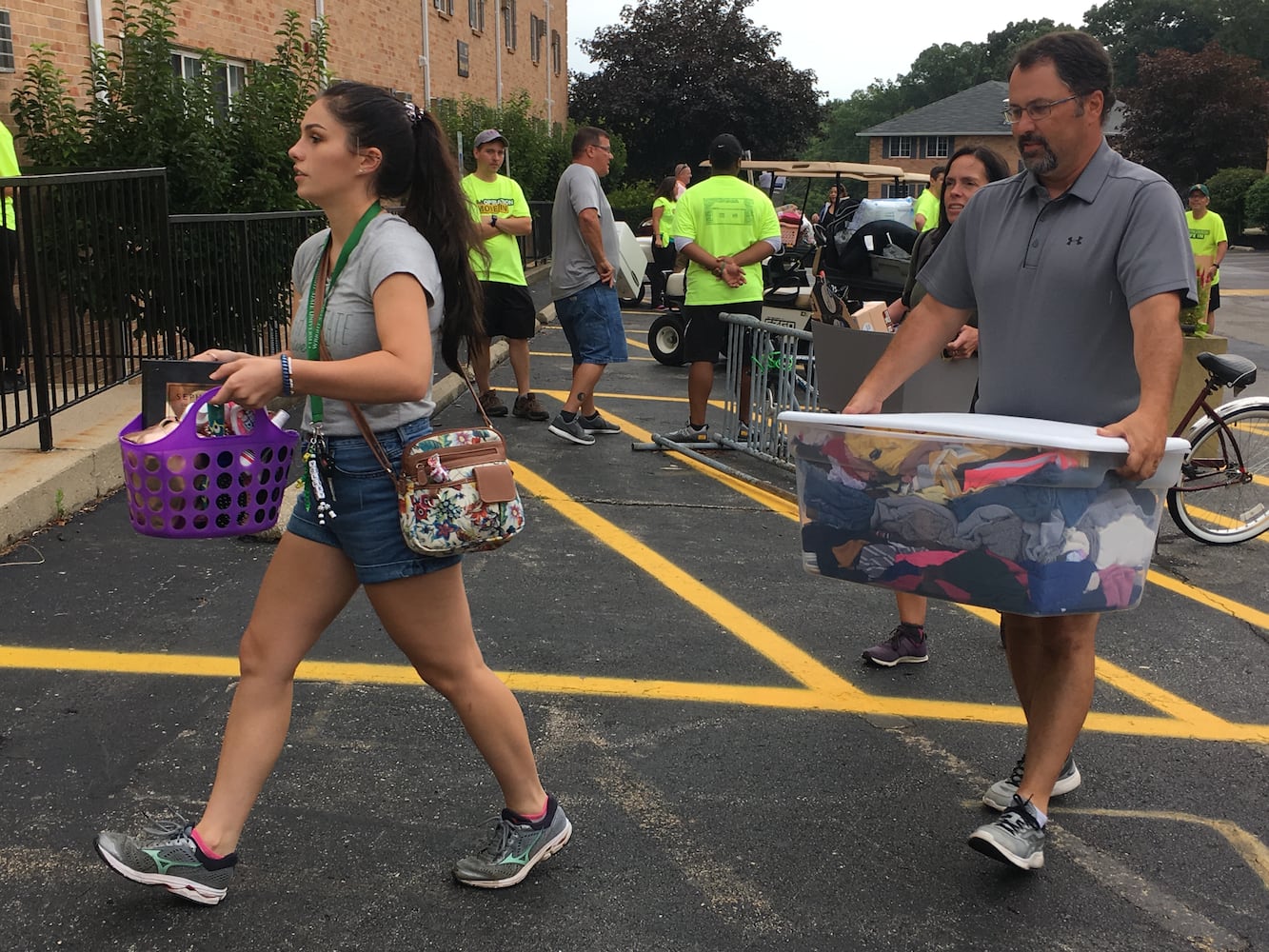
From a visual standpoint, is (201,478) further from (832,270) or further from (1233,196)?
(1233,196)

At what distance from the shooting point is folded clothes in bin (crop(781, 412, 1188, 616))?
8.68 ft

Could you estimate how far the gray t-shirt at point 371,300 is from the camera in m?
2.60

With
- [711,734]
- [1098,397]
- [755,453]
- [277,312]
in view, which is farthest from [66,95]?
[1098,397]

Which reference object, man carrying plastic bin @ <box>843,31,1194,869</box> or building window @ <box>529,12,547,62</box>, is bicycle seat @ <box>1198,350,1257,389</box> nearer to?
man carrying plastic bin @ <box>843,31,1194,869</box>

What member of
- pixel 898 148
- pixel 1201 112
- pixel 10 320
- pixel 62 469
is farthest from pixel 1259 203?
pixel 898 148

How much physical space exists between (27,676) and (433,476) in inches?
86.2

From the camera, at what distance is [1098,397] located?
3.02 m

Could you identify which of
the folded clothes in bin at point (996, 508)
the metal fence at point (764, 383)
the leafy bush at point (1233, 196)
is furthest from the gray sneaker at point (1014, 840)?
the leafy bush at point (1233, 196)

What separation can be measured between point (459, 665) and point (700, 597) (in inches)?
94.9

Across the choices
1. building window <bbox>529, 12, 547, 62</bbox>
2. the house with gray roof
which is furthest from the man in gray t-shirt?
the house with gray roof

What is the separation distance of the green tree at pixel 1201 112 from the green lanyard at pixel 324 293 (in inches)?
2119

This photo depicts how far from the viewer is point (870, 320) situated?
499 cm

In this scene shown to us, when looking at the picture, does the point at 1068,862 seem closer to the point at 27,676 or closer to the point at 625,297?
the point at 27,676

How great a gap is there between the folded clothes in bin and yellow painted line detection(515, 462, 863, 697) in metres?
1.53
